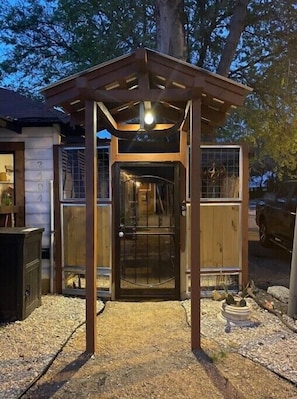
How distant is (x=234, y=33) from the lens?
8438 millimetres

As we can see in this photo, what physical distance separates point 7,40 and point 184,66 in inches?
309

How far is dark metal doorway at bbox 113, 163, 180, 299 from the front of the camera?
604 centimetres

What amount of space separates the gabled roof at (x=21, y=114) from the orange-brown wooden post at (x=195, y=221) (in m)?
2.61

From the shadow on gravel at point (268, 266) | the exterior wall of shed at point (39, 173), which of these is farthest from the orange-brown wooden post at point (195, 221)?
the shadow on gravel at point (268, 266)

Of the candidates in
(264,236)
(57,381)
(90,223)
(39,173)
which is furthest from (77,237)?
(264,236)

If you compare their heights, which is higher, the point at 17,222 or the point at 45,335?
the point at 17,222

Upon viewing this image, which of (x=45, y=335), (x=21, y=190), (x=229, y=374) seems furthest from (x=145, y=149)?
(x=229, y=374)

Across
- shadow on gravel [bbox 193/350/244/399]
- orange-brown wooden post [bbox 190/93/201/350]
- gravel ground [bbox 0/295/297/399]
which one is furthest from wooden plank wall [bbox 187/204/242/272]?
shadow on gravel [bbox 193/350/244/399]

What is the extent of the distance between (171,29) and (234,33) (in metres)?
1.34

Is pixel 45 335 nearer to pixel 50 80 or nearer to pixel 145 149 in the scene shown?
pixel 145 149

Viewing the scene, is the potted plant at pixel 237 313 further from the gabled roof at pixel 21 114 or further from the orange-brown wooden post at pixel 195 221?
the gabled roof at pixel 21 114

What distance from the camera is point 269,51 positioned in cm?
905

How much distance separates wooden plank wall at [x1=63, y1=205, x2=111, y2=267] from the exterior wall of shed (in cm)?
31

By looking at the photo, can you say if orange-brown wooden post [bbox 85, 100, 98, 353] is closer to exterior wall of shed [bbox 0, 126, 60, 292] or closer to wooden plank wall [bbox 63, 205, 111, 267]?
wooden plank wall [bbox 63, 205, 111, 267]
